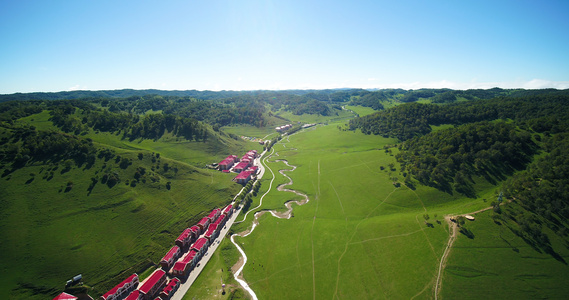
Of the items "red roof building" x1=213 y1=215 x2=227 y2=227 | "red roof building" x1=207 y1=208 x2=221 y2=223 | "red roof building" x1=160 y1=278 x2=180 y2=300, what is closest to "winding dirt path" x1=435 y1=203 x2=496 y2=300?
"red roof building" x1=160 y1=278 x2=180 y2=300

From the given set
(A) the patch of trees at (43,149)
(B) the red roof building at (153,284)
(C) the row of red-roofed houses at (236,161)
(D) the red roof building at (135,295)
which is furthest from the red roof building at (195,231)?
(C) the row of red-roofed houses at (236,161)

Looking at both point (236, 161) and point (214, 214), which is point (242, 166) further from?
point (214, 214)

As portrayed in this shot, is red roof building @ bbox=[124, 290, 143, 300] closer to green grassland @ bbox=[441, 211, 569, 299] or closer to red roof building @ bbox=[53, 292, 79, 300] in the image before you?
red roof building @ bbox=[53, 292, 79, 300]

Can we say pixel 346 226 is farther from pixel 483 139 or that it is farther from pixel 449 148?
pixel 483 139

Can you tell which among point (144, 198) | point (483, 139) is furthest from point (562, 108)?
point (144, 198)

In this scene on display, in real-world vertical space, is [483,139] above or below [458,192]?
above
